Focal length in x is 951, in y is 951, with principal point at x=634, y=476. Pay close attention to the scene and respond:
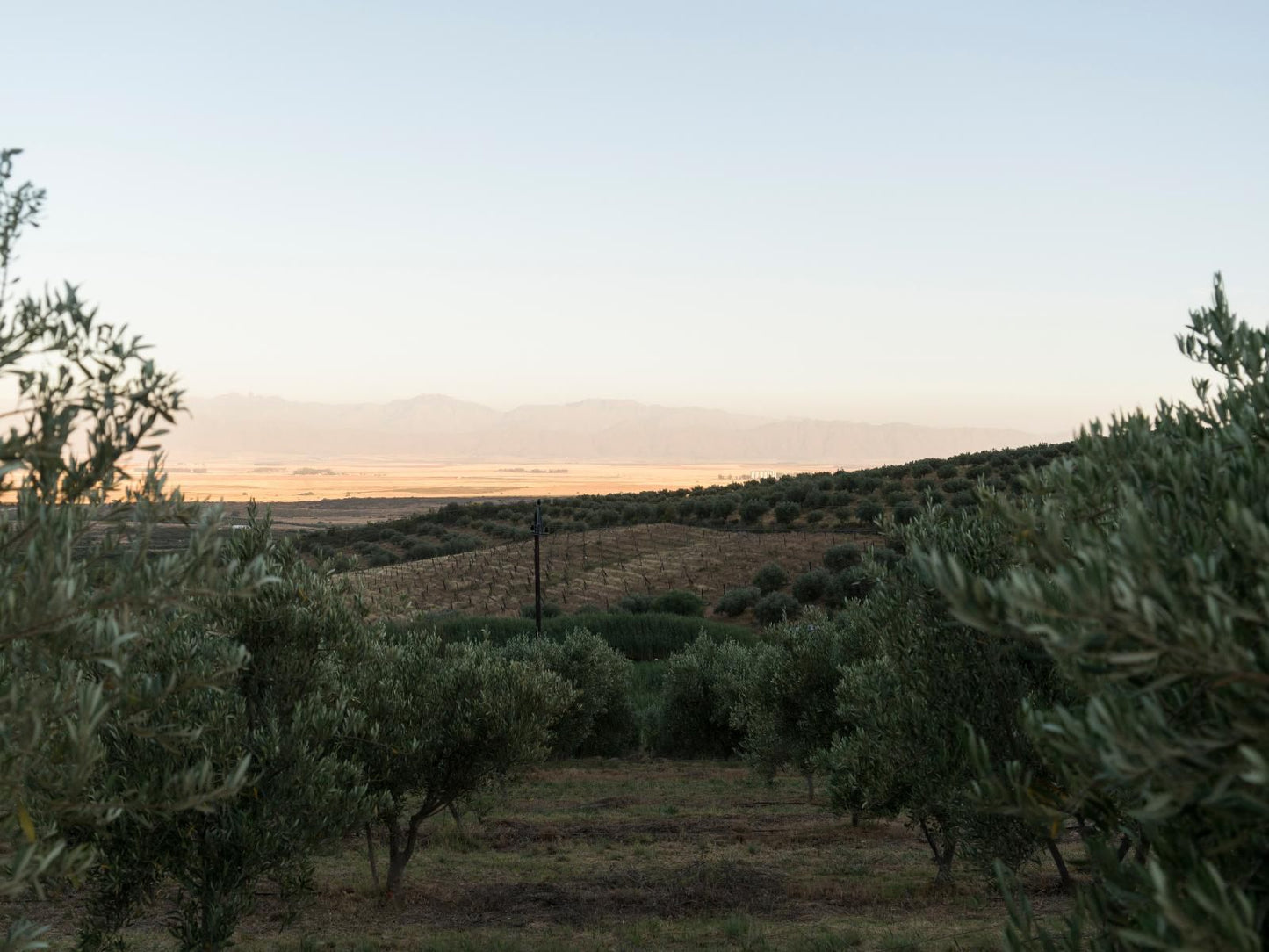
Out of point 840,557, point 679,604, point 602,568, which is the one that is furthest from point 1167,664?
point 602,568

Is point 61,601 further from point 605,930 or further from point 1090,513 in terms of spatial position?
point 605,930

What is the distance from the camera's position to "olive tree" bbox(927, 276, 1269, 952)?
344 cm

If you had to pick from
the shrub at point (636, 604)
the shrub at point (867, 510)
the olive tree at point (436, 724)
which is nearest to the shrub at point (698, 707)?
the olive tree at point (436, 724)

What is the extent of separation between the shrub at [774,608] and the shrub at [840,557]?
20.2 feet

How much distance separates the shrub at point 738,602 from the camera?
60812 millimetres

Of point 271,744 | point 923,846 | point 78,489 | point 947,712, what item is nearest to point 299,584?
point 271,744

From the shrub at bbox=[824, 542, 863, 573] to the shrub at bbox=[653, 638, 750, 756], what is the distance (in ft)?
84.7

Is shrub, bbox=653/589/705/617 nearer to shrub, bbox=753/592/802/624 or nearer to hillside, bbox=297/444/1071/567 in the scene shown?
shrub, bbox=753/592/802/624

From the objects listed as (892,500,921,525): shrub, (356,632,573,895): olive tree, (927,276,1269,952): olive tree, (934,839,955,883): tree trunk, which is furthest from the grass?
(892,500,921,525): shrub

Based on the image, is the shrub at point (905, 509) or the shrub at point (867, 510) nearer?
the shrub at point (905, 509)

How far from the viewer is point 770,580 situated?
64.3m

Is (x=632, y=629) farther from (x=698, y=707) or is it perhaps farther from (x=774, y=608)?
(x=698, y=707)

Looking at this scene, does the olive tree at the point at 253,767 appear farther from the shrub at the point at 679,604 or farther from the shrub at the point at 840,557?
the shrub at the point at 840,557

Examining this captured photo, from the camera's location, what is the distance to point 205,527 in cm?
598
